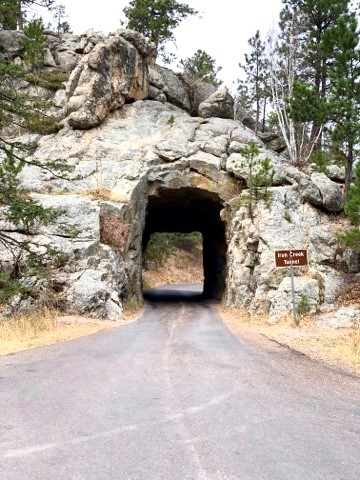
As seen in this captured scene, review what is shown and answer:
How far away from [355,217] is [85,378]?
33.5 ft

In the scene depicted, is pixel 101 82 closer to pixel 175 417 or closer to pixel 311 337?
pixel 311 337

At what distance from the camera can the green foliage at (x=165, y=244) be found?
46094mm

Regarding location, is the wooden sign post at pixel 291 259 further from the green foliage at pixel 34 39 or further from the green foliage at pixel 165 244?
the green foliage at pixel 165 244

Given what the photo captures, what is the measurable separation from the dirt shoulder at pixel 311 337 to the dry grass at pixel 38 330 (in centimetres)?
497

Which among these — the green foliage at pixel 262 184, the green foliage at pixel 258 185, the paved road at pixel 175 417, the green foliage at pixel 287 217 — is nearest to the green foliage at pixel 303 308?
the green foliage at pixel 287 217

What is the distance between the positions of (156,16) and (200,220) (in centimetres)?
1683

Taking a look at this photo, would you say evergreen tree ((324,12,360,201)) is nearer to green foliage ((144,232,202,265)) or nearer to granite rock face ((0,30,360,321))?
granite rock face ((0,30,360,321))

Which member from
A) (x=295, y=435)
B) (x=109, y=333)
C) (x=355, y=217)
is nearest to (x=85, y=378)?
(x=295, y=435)

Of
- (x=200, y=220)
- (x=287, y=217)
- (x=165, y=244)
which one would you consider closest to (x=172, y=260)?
(x=165, y=244)

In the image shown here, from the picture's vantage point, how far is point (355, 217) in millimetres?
13453

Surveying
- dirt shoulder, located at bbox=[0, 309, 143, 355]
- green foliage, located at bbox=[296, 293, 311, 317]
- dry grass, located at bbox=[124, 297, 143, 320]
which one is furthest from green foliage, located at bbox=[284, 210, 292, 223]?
dirt shoulder, located at bbox=[0, 309, 143, 355]

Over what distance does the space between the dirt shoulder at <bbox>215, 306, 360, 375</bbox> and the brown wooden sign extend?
212 cm

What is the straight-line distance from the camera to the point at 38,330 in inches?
490

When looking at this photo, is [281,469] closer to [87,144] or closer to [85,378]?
[85,378]
